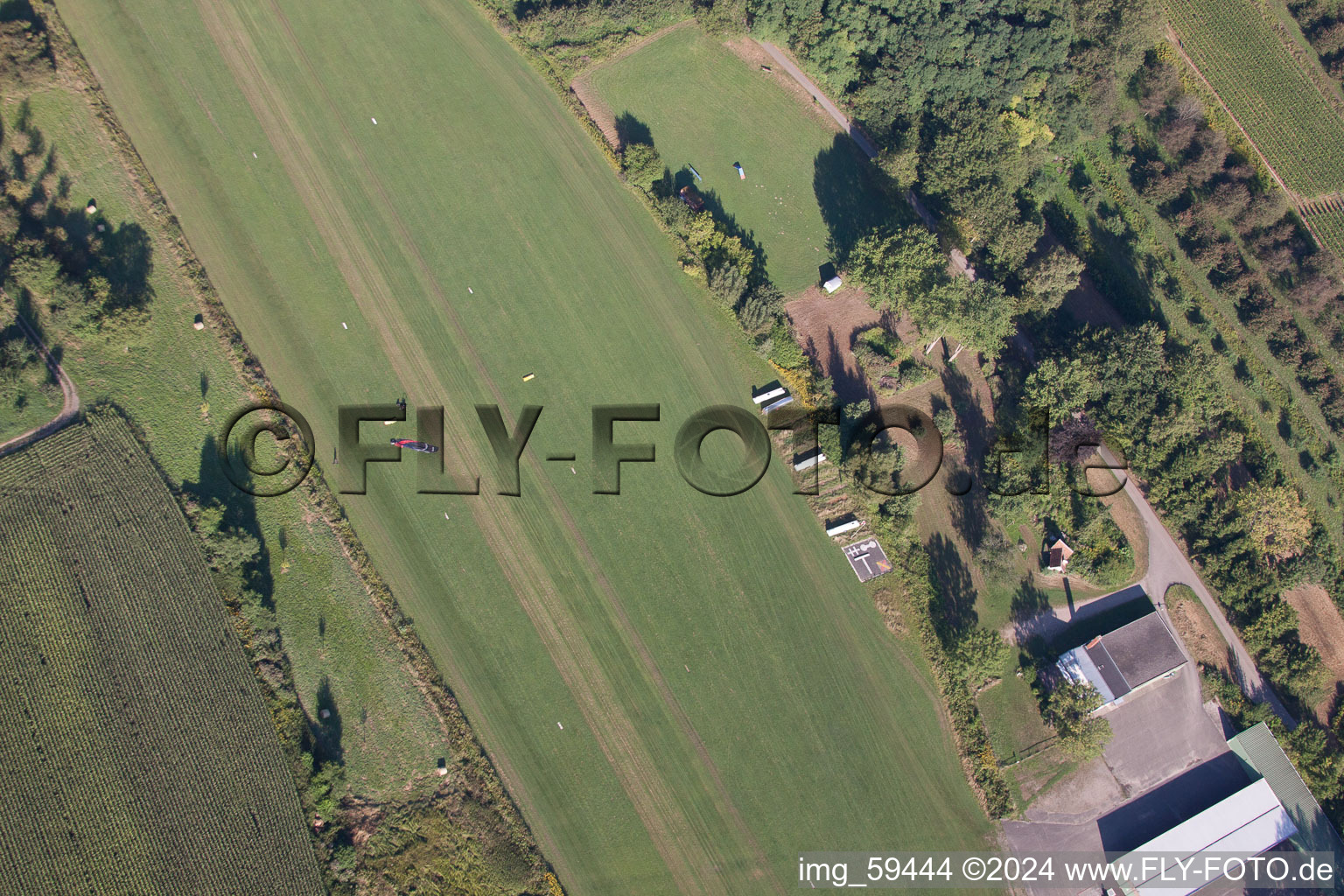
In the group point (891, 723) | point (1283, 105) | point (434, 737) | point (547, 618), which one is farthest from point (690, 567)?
point (1283, 105)

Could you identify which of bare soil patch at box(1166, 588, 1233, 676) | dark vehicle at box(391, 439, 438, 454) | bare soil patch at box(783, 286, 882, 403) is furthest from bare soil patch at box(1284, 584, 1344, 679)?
dark vehicle at box(391, 439, 438, 454)

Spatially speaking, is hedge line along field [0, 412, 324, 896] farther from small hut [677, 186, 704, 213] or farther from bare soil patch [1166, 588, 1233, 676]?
bare soil patch [1166, 588, 1233, 676]

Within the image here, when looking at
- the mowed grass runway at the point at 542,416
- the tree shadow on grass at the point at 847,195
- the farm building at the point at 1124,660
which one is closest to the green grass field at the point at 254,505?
the mowed grass runway at the point at 542,416

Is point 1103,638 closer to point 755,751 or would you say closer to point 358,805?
point 755,751

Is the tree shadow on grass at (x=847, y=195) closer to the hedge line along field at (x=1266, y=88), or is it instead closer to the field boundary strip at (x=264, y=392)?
the hedge line along field at (x=1266, y=88)

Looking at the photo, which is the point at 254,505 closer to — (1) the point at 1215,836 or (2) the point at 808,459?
(2) the point at 808,459

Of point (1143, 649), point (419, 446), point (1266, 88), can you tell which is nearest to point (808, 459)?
point (1143, 649)
